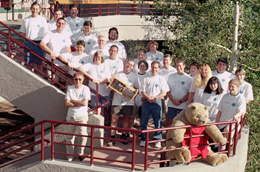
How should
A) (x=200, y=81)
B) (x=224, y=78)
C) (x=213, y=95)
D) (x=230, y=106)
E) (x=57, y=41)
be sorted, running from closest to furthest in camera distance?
(x=230, y=106) → (x=213, y=95) → (x=200, y=81) → (x=224, y=78) → (x=57, y=41)

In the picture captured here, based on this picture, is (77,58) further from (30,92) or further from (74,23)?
(74,23)

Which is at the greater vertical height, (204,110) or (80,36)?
(80,36)

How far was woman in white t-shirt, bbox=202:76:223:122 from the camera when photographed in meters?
10.3

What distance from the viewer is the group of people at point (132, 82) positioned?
1033 cm

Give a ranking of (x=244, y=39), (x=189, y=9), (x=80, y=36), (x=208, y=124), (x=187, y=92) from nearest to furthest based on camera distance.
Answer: (x=208, y=124) < (x=187, y=92) < (x=80, y=36) < (x=244, y=39) < (x=189, y=9)

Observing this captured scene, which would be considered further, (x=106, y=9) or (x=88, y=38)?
(x=106, y=9)

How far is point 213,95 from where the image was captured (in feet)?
34.2

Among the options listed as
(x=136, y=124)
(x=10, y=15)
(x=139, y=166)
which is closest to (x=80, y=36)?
(x=136, y=124)

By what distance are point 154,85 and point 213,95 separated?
1292 millimetres

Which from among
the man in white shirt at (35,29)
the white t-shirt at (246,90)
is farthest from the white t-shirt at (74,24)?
the white t-shirt at (246,90)

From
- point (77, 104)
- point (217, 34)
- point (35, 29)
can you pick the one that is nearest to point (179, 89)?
point (77, 104)

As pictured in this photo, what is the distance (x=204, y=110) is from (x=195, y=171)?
113 centimetres

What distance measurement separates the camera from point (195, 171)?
9344mm

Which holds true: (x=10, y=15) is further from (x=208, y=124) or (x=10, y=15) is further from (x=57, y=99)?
(x=208, y=124)
